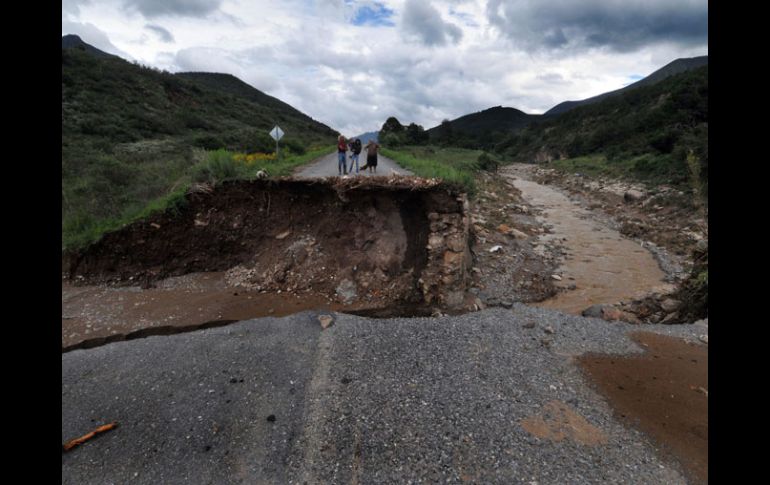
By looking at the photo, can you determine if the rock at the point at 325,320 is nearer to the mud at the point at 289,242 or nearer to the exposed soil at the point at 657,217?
the mud at the point at 289,242

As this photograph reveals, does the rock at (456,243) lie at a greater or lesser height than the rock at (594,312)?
greater

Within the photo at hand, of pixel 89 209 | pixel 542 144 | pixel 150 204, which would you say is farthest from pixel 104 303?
pixel 542 144

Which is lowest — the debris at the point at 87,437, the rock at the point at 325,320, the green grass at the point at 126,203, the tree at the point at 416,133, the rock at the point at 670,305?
the debris at the point at 87,437

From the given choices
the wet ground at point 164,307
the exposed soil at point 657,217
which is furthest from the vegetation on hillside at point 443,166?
the exposed soil at point 657,217

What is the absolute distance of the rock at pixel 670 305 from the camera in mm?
7488

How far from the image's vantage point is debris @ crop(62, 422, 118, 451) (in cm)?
410

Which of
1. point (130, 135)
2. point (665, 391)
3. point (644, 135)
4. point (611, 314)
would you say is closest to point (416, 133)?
point (644, 135)

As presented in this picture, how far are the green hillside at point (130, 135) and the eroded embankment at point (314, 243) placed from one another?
143 cm

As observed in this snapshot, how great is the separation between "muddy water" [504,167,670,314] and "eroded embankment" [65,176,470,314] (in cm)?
301

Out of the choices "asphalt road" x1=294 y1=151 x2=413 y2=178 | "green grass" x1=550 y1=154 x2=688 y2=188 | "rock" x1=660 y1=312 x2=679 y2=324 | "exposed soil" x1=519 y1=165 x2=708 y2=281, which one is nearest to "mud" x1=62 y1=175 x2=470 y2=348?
"asphalt road" x1=294 y1=151 x2=413 y2=178

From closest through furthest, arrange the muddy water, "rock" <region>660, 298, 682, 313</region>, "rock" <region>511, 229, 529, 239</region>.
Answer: "rock" <region>660, 298, 682, 313</region> → the muddy water → "rock" <region>511, 229, 529, 239</region>

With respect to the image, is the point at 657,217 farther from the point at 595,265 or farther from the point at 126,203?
the point at 126,203

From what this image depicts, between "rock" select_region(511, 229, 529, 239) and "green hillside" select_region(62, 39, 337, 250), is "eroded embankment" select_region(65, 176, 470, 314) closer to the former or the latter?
"green hillside" select_region(62, 39, 337, 250)
